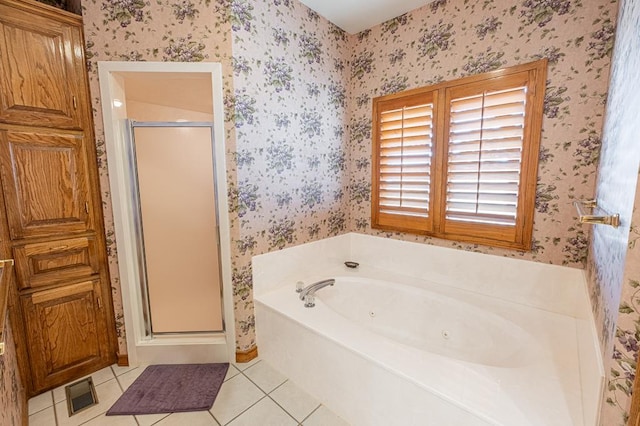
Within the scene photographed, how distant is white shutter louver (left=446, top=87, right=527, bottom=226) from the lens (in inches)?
67.9

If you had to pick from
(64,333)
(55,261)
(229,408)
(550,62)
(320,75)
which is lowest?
(229,408)

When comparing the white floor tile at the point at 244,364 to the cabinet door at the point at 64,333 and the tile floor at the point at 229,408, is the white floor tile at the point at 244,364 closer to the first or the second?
the tile floor at the point at 229,408

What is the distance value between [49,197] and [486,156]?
8.98 feet

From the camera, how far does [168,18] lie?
1.65 meters

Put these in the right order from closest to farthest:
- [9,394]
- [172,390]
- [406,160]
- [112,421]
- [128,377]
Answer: [9,394] < [112,421] < [172,390] < [128,377] < [406,160]

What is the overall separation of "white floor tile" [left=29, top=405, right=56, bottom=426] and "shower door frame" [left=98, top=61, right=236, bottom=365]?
0.43 metres

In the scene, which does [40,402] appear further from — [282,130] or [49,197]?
[282,130]

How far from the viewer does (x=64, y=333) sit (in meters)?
1.71

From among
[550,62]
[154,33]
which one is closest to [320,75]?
[154,33]

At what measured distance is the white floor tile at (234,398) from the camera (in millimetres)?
1528

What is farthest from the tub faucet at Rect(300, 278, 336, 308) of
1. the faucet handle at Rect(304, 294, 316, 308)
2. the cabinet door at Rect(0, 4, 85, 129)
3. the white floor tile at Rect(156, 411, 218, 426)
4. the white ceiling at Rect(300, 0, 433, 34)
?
the white ceiling at Rect(300, 0, 433, 34)

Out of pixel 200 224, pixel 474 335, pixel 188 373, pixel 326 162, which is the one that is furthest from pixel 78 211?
pixel 474 335

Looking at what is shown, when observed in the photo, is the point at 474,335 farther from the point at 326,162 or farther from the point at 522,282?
the point at 326,162

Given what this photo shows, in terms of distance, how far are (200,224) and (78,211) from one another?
0.79m
